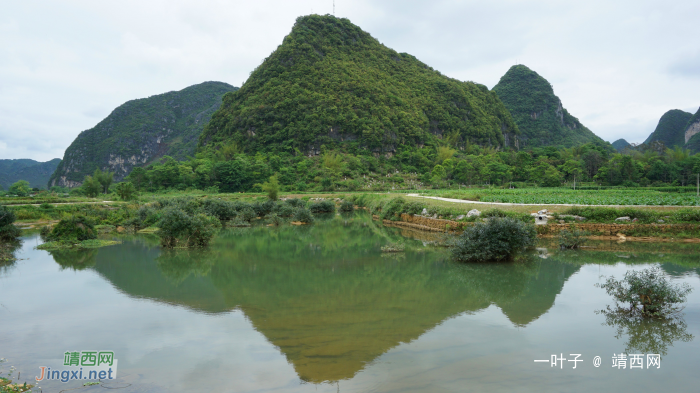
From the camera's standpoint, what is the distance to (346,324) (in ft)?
23.2

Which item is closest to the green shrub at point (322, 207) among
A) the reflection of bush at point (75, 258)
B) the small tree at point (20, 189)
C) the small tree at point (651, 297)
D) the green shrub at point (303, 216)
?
the green shrub at point (303, 216)

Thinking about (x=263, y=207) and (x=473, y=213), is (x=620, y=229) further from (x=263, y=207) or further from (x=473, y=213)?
(x=263, y=207)

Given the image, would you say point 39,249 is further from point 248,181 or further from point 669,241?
point 248,181

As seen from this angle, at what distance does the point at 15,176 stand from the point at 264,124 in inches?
5558

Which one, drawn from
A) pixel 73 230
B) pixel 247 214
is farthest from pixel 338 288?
pixel 247 214

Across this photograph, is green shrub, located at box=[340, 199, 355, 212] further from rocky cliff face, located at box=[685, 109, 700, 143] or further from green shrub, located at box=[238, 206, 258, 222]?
rocky cliff face, located at box=[685, 109, 700, 143]

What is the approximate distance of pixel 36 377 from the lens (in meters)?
5.16

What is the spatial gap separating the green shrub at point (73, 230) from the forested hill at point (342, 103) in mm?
60926

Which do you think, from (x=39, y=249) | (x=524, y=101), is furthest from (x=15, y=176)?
(x=524, y=101)

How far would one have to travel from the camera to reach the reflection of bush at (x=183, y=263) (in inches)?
466

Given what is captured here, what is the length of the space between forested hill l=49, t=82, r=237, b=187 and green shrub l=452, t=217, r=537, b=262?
125 metres

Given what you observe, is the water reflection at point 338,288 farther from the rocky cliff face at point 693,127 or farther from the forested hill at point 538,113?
the rocky cliff face at point 693,127

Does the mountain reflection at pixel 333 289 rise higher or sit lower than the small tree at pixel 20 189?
lower

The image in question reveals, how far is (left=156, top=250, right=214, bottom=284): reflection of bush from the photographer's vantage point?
11.8 meters
